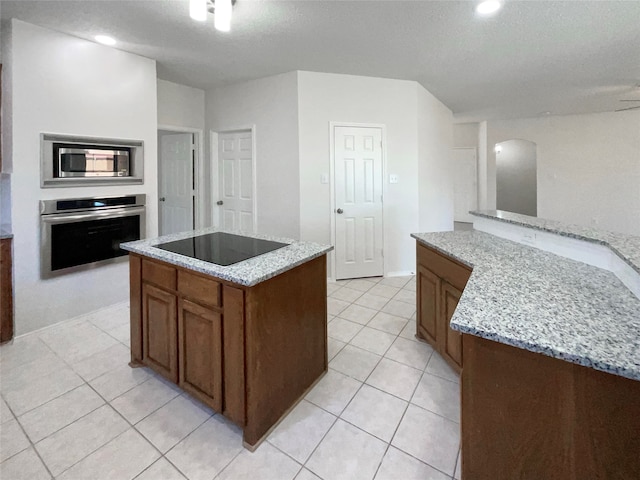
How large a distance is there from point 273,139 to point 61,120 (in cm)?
200

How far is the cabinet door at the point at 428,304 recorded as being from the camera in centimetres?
214

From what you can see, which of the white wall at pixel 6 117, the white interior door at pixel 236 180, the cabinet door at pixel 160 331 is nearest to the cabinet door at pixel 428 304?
the cabinet door at pixel 160 331

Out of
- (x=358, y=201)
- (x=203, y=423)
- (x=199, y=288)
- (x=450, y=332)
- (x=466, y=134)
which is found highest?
(x=466, y=134)

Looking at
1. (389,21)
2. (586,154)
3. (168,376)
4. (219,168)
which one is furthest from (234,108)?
(586,154)


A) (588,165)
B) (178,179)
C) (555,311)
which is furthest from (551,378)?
(588,165)

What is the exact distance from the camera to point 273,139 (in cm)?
385

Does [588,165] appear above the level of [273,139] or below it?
above

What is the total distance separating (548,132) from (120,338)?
7962mm

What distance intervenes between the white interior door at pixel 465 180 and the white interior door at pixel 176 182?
234 inches

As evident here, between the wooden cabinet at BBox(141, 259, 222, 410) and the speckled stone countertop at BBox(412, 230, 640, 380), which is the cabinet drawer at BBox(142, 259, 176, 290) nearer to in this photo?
the wooden cabinet at BBox(141, 259, 222, 410)

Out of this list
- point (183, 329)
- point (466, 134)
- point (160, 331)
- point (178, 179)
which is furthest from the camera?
point (466, 134)

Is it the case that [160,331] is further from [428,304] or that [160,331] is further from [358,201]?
[358,201]

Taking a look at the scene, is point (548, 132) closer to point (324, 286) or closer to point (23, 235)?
point (324, 286)

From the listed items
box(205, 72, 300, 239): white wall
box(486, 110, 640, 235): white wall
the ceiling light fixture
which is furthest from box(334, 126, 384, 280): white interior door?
box(486, 110, 640, 235): white wall
